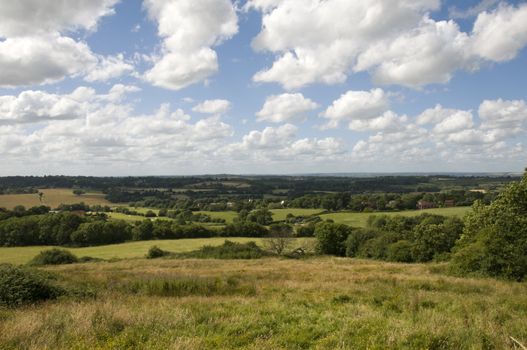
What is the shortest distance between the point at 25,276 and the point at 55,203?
116 meters

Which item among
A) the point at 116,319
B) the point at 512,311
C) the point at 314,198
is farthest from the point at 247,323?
the point at 314,198

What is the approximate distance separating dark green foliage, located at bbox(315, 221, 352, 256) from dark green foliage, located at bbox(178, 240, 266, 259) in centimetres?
1211

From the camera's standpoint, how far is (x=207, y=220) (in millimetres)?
98562

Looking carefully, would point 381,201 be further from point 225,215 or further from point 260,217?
point 225,215

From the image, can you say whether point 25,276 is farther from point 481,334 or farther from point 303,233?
point 303,233

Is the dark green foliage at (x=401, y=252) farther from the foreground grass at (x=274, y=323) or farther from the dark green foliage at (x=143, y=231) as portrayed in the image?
the dark green foliage at (x=143, y=231)

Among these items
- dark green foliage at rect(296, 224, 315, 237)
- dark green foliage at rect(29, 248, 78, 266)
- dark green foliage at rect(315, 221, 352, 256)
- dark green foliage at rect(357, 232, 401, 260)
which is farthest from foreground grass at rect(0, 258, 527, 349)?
dark green foliage at rect(296, 224, 315, 237)

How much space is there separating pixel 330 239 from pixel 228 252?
2023 centimetres

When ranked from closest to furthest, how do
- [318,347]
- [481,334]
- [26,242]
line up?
1. [318,347]
2. [481,334]
3. [26,242]

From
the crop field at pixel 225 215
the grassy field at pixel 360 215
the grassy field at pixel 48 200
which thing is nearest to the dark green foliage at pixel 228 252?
the grassy field at pixel 360 215

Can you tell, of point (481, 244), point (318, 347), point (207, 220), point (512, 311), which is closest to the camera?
point (318, 347)

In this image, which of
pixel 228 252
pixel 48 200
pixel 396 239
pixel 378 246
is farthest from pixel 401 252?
pixel 48 200

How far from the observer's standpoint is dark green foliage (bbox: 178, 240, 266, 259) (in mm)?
56125

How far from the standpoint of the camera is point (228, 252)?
58.2m
